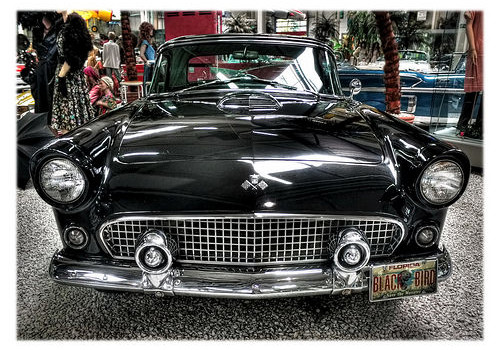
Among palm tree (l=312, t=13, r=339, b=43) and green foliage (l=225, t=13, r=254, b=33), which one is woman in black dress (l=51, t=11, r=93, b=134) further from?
palm tree (l=312, t=13, r=339, b=43)

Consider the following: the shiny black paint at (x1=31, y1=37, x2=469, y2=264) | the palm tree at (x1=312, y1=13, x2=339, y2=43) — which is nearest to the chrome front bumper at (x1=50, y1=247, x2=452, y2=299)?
the shiny black paint at (x1=31, y1=37, x2=469, y2=264)

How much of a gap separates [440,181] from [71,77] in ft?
11.9

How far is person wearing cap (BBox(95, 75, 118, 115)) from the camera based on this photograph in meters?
4.50

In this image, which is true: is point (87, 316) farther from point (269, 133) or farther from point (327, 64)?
point (327, 64)

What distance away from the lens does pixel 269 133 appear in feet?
5.79

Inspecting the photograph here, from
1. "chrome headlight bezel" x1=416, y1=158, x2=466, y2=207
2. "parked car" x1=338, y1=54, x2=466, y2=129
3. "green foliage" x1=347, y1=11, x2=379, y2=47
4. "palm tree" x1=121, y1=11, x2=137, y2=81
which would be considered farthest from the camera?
"green foliage" x1=347, y1=11, x2=379, y2=47

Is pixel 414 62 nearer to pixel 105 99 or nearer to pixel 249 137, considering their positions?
pixel 105 99

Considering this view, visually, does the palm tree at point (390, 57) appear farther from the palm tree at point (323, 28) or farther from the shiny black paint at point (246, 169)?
the palm tree at point (323, 28)

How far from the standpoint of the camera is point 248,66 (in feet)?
8.82

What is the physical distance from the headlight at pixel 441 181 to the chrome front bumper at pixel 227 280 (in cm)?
33

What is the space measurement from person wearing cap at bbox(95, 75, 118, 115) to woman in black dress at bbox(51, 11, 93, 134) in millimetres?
325

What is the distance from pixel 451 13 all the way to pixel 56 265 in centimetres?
547

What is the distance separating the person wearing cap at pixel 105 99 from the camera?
450 cm

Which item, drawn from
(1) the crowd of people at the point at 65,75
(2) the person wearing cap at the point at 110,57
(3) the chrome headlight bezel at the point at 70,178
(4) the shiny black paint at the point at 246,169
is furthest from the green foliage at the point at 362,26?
(3) the chrome headlight bezel at the point at 70,178
